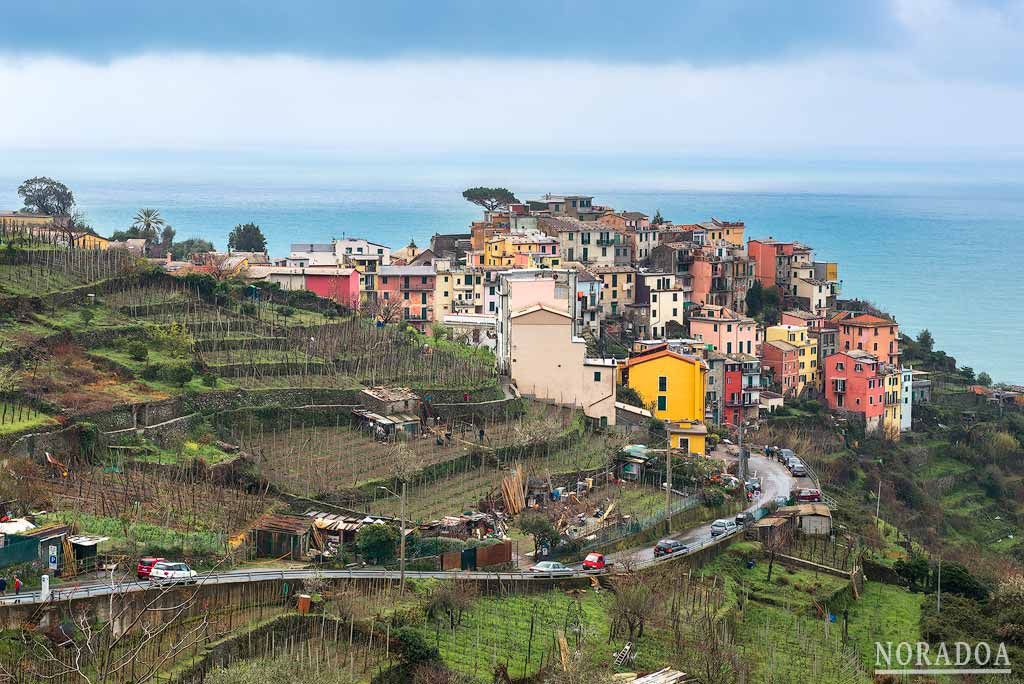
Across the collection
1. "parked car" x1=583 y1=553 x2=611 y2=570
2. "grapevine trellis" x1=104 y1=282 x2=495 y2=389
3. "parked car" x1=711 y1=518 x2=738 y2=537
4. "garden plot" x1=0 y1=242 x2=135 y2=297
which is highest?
"garden plot" x1=0 y1=242 x2=135 y2=297

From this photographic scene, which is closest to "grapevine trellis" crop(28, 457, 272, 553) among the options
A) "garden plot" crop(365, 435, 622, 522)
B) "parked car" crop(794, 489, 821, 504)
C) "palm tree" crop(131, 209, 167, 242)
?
"garden plot" crop(365, 435, 622, 522)

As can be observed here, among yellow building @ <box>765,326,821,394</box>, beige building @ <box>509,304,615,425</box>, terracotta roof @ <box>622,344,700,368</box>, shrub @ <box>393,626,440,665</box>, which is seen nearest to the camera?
shrub @ <box>393,626,440,665</box>

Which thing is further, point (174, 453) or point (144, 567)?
point (174, 453)

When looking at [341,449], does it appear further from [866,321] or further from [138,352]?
[866,321]

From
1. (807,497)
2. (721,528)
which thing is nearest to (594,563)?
(721,528)

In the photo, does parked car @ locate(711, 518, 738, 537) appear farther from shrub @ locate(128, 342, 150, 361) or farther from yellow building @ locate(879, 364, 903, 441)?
yellow building @ locate(879, 364, 903, 441)

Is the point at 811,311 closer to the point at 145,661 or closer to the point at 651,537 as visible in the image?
the point at 651,537
